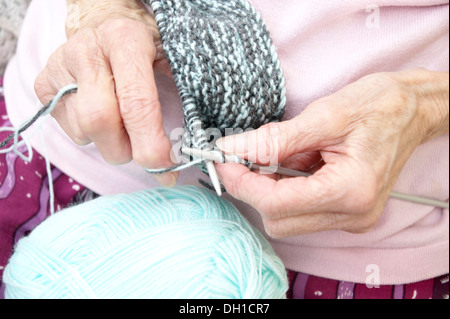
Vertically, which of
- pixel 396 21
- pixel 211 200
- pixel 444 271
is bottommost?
pixel 444 271

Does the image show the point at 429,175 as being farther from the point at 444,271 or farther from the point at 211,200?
the point at 211,200

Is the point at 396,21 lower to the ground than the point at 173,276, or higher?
higher

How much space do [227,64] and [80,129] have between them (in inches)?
10.2

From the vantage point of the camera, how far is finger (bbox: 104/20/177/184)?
0.59 metres

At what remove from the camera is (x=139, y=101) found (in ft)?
1.93

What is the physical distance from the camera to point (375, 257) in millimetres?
831

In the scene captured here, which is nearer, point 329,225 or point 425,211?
point 329,225

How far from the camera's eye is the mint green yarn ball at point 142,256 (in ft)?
1.94

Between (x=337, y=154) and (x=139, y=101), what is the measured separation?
334mm

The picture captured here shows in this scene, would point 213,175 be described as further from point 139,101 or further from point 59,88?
point 59,88

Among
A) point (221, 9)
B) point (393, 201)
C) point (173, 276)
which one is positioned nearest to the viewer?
point (173, 276)

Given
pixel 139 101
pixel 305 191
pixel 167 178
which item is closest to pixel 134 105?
pixel 139 101

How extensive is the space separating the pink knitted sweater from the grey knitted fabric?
7 centimetres
